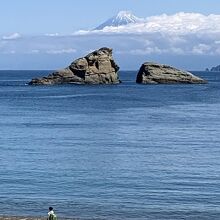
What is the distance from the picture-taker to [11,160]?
69500mm

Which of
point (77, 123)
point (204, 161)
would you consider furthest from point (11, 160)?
point (77, 123)

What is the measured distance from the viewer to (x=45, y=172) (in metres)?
63.5

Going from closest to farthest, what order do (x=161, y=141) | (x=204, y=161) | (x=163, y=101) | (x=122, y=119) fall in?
1. (x=204, y=161)
2. (x=161, y=141)
3. (x=122, y=119)
4. (x=163, y=101)

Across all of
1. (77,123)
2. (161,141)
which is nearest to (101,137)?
(161,141)

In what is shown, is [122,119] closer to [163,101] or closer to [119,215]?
[163,101]

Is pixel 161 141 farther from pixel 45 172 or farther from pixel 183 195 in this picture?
pixel 183 195

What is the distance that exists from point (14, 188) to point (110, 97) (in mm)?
124117

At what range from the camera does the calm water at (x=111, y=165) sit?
51.1 m

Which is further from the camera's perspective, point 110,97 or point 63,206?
point 110,97

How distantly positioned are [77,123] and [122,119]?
10.7m

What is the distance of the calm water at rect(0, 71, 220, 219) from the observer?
51094mm

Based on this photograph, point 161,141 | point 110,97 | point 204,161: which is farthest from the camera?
point 110,97

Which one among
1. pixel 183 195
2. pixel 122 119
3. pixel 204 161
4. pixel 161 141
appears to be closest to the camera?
pixel 183 195

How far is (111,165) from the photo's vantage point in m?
67.6
